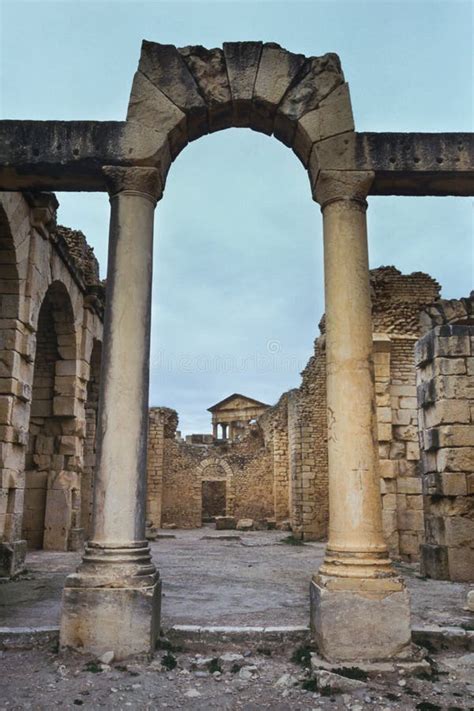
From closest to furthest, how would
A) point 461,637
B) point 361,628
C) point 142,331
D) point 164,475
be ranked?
point 361,628 → point 461,637 → point 142,331 → point 164,475

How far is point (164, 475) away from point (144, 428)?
805 inches

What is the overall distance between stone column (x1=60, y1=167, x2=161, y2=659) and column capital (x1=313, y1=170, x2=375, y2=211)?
160cm

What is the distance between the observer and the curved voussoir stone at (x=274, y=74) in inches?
215

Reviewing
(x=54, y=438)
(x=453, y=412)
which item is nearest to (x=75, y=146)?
(x=453, y=412)

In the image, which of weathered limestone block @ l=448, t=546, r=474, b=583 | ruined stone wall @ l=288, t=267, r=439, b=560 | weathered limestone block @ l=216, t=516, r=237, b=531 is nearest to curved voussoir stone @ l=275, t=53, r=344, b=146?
weathered limestone block @ l=448, t=546, r=474, b=583

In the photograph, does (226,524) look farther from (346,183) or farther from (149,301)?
(346,183)

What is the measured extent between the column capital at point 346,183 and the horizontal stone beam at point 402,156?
0.16 feet

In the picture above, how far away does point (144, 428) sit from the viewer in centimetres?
502

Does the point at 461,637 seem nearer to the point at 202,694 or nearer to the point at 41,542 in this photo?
the point at 202,694

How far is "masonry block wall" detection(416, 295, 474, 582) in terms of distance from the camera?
27.8 feet

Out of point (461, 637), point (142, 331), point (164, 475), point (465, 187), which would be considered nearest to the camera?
point (461, 637)

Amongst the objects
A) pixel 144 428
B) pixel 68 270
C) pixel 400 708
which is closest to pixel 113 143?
pixel 144 428

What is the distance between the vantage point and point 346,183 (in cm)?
534

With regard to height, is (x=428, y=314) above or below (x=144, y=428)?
above
